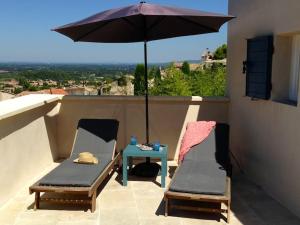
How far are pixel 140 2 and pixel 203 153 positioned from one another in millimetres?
2580

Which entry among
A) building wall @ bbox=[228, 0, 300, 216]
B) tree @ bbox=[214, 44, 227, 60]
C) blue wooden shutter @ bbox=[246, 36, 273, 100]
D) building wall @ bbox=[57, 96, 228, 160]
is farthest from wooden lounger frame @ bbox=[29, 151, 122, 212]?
tree @ bbox=[214, 44, 227, 60]

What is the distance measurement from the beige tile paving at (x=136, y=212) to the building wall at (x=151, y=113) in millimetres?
1843

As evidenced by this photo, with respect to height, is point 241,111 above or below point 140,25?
below

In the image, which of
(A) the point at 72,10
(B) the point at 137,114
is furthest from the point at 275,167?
(A) the point at 72,10

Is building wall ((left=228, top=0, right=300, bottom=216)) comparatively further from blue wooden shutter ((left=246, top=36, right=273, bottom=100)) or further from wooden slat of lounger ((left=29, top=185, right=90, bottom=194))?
wooden slat of lounger ((left=29, top=185, right=90, bottom=194))

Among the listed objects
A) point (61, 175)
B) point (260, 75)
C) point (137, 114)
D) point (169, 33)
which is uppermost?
point (169, 33)

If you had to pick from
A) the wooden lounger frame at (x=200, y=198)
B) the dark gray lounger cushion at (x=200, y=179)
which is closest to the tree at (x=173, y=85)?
the dark gray lounger cushion at (x=200, y=179)

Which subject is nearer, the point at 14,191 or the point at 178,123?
the point at 14,191

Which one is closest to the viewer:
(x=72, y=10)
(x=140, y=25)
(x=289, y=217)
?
(x=289, y=217)

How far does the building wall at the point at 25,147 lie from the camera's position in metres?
5.02

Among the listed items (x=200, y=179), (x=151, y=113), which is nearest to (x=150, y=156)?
(x=200, y=179)

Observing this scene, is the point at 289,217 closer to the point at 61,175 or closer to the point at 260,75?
the point at 260,75

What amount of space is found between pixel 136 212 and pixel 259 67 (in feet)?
9.25

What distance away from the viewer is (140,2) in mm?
5371
